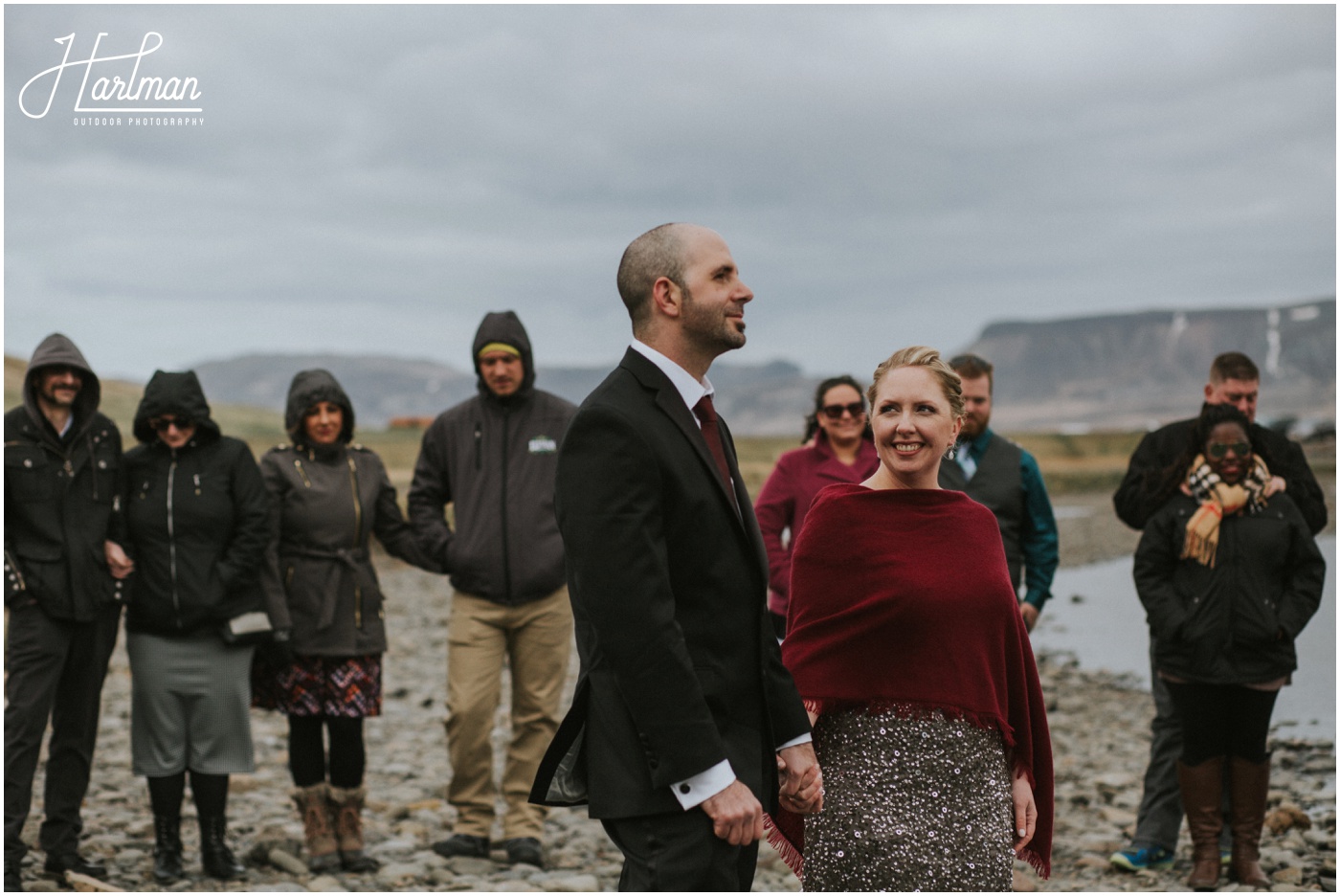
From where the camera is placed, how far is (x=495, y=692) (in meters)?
6.82

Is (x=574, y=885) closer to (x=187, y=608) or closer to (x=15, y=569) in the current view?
(x=187, y=608)

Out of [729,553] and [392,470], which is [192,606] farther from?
[729,553]

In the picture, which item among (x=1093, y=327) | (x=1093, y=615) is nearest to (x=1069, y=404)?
(x=1093, y=327)

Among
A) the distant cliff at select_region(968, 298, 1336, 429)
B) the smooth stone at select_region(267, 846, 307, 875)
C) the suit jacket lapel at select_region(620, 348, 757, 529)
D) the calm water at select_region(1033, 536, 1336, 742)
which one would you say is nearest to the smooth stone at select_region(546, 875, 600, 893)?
the smooth stone at select_region(267, 846, 307, 875)

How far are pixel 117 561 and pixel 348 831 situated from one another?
173cm

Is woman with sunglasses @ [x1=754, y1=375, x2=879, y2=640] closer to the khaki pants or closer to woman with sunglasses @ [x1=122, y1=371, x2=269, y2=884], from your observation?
the khaki pants

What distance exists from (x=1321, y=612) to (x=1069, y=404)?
7144 inches

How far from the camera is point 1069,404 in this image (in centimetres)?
18800

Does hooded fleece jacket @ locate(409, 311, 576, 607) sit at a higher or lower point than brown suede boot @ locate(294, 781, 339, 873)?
higher

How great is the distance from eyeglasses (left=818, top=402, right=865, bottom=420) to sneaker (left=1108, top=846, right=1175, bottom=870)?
8.48 ft

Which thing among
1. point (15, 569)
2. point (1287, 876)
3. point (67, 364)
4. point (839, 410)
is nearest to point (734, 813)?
point (839, 410)

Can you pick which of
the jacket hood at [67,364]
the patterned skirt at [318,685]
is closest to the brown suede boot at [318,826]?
the patterned skirt at [318,685]

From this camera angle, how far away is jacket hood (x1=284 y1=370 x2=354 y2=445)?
661 cm

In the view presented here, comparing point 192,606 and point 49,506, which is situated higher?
point 49,506
